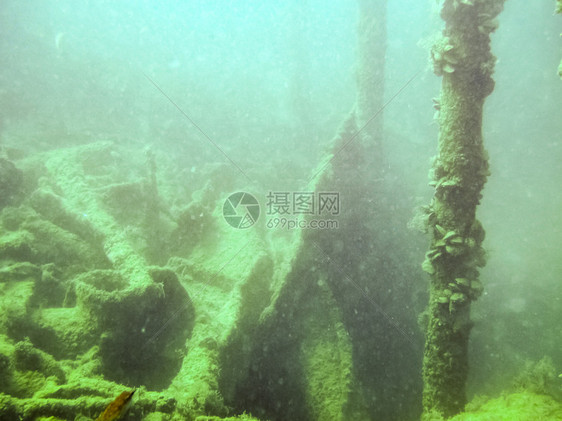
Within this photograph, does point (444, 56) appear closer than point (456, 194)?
Yes

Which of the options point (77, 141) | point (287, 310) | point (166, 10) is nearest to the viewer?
point (287, 310)

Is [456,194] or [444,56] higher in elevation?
[444,56]

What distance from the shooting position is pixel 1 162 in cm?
585

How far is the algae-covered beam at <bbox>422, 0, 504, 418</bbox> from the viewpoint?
3369mm

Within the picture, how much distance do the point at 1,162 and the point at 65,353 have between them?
492cm

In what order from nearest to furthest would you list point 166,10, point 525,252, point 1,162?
point 1,162 < point 525,252 < point 166,10

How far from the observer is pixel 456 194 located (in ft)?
11.6

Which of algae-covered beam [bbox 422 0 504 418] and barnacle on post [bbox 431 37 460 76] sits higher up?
barnacle on post [bbox 431 37 460 76]

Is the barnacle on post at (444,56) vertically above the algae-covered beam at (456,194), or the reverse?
the barnacle on post at (444,56)

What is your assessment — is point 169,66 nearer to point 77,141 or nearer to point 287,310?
point 77,141

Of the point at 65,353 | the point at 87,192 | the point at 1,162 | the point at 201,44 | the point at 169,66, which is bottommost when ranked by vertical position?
the point at 65,353

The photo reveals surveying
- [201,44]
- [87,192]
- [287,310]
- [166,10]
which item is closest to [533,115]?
[287,310]

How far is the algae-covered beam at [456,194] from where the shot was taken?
337cm

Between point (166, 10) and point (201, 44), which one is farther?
point (166, 10)
